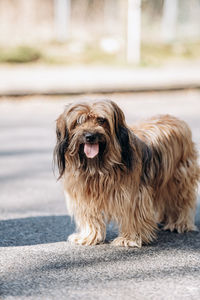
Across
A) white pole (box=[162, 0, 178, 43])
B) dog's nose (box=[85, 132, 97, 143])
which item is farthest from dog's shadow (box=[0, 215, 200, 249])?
white pole (box=[162, 0, 178, 43])

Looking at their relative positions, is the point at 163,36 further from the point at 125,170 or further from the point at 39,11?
the point at 125,170

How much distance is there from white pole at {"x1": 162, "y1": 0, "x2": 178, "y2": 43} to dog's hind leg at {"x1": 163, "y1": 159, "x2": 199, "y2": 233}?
21.0 meters

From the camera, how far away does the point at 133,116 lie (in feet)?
40.0

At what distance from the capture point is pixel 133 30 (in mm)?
20219

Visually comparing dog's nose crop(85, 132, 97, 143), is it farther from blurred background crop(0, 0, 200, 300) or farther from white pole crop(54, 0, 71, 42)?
white pole crop(54, 0, 71, 42)

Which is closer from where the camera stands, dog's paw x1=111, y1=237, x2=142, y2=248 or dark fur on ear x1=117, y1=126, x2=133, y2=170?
dark fur on ear x1=117, y1=126, x2=133, y2=170

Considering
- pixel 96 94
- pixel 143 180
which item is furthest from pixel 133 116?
pixel 143 180

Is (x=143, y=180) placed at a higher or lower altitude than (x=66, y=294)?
higher

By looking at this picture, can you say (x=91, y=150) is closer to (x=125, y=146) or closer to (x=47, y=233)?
(x=125, y=146)

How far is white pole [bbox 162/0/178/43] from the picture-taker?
25.1 meters

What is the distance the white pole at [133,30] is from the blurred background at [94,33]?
0.04m

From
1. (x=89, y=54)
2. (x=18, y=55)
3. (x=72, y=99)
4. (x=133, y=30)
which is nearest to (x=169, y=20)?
(x=89, y=54)

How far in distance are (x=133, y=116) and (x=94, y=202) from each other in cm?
771

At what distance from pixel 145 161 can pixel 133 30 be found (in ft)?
53.3
